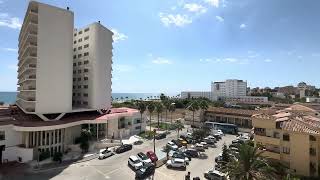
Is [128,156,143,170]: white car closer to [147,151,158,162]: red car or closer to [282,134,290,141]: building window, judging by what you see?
[147,151,158,162]: red car

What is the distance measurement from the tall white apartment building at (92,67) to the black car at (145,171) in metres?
34.2

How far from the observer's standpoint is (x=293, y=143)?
134 ft

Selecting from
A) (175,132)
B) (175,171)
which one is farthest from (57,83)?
(175,132)

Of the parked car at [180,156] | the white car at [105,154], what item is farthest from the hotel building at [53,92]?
the parked car at [180,156]

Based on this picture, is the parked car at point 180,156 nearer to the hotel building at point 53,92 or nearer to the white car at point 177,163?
the white car at point 177,163

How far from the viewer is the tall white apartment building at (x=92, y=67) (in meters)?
75.4

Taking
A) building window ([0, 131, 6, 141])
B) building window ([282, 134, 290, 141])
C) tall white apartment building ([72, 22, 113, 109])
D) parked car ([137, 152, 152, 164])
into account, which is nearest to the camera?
building window ([282, 134, 290, 141])

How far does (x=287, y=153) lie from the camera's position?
41.6 metres

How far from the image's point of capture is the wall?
6038 cm

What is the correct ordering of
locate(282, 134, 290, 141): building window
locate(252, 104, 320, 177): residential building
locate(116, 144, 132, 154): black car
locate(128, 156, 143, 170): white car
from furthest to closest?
locate(116, 144, 132, 154): black car < locate(128, 156, 143, 170): white car < locate(282, 134, 290, 141): building window < locate(252, 104, 320, 177): residential building

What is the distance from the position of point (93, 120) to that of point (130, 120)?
17823mm

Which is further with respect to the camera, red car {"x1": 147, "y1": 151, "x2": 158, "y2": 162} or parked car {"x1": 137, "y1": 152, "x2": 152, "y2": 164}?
red car {"x1": 147, "y1": 151, "x2": 158, "y2": 162}

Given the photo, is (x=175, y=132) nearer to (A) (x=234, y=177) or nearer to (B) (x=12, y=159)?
(B) (x=12, y=159)

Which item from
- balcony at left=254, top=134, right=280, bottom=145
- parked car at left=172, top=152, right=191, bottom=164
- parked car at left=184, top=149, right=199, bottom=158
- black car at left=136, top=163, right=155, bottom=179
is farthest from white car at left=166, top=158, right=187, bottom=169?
balcony at left=254, top=134, right=280, bottom=145
